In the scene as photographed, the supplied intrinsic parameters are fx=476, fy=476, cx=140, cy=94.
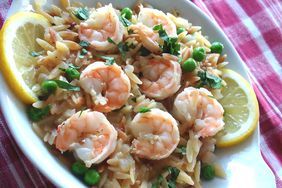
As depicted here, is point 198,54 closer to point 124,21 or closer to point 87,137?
point 124,21

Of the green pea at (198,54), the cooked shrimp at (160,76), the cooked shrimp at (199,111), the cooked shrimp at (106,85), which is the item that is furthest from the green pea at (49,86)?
the green pea at (198,54)

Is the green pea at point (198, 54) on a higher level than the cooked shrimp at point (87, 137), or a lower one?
lower

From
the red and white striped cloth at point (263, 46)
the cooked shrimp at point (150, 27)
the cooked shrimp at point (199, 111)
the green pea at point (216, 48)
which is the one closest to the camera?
the cooked shrimp at point (199, 111)

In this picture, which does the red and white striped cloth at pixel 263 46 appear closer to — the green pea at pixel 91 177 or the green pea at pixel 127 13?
the green pea at pixel 127 13

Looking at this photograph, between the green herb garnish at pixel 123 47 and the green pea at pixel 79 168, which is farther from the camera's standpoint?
the green herb garnish at pixel 123 47

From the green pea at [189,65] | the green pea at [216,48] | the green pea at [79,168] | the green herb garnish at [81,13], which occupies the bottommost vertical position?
the green pea at [216,48]

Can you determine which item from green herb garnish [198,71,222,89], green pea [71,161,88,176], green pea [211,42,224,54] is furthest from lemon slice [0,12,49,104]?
green pea [211,42,224,54]

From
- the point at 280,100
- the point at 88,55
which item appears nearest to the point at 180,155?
the point at 88,55
